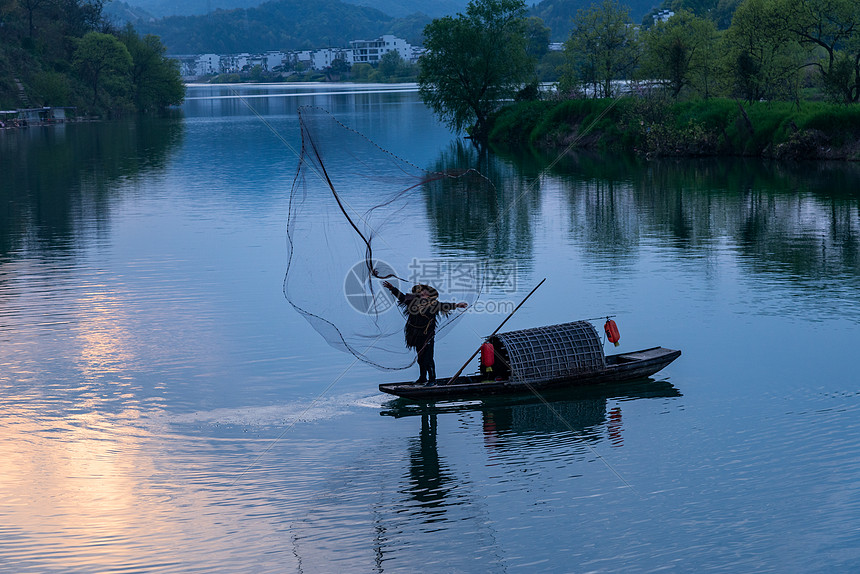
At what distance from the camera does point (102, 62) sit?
16288 centimetres

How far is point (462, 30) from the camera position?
91875 mm

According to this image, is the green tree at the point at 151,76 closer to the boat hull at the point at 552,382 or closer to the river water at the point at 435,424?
the river water at the point at 435,424

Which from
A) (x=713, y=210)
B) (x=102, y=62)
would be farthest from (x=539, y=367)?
(x=102, y=62)

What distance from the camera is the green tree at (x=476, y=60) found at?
9194 cm

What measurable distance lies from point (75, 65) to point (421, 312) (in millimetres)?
160297

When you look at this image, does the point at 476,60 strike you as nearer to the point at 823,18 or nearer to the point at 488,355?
the point at 823,18

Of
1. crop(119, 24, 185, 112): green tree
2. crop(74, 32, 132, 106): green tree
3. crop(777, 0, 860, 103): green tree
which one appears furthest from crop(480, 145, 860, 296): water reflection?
crop(119, 24, 185, 112): green tree

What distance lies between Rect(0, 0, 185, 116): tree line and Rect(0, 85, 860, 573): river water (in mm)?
123501

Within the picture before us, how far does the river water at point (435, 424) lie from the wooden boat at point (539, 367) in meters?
0.38

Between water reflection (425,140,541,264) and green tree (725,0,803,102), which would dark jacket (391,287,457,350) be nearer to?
water reflection (425,140,541,264)

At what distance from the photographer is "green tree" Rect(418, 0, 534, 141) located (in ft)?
302

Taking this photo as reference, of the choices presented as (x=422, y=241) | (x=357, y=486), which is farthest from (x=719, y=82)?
(x=357, y=486)

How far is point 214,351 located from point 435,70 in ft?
241

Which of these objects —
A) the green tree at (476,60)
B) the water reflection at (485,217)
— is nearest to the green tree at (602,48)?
the green tree at (476,60)
